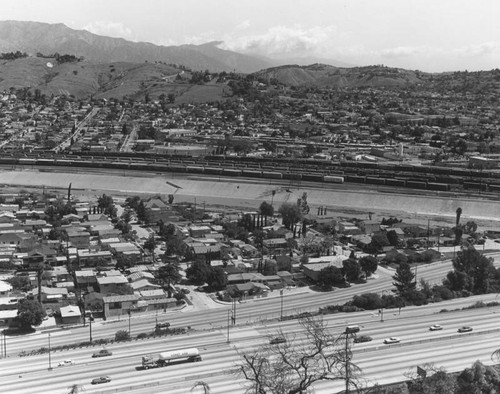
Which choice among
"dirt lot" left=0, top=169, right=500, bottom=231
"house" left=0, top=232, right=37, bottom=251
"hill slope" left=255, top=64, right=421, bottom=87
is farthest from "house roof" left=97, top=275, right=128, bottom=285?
"hill slope" left=255, top=64, right=421, bottom=87

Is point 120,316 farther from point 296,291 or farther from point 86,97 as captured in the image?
point 86,97

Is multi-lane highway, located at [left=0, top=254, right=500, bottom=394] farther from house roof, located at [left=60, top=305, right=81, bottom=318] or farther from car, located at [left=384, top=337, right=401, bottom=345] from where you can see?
house roof, located at [left=60, top=305, right=81, bottom=318]

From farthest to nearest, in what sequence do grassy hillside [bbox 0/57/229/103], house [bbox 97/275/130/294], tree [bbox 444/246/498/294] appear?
grassy hillside [bbox 0/57/229/103], tree [bbox 444/246/498/294], house [bbox 97/275/130/294]

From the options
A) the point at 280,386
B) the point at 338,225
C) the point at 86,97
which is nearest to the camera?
the point at 280,386

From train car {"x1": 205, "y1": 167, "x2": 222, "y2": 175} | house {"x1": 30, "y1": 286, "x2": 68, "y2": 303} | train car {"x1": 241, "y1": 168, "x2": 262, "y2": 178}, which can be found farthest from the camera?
train car {"x1": 205, "y1": 167, "x2": 222, "y2": 175}

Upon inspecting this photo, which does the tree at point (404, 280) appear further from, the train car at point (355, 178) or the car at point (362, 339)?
the train car at point (355, 178)

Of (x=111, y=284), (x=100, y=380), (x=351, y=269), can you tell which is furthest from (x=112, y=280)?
(x=351, y=269)

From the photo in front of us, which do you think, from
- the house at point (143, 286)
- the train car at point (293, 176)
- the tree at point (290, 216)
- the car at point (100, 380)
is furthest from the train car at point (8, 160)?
the car at point (100, 380)

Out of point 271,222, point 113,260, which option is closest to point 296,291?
point 113,260
